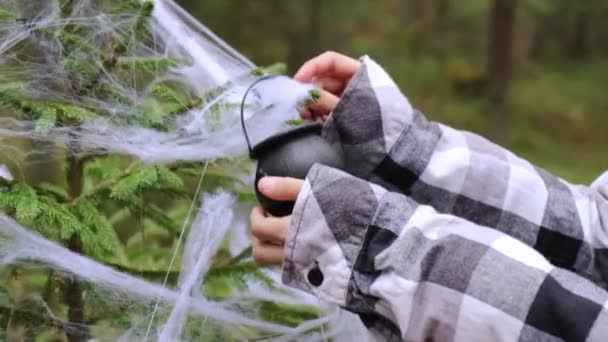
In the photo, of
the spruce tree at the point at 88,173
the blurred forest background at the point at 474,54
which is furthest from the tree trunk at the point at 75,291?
the blurred forest background at the point at 474,54

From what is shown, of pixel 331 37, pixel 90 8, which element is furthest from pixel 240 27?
pixel 90 8

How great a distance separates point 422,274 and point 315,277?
14 centimetres

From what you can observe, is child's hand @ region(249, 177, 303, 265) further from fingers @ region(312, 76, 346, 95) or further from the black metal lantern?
fingers @ region(312, 76, 346, 95)

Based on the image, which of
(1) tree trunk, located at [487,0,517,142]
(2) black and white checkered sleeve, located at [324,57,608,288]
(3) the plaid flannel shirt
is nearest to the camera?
(3) the plaid flannel shirt

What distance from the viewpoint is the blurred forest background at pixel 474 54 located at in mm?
6047

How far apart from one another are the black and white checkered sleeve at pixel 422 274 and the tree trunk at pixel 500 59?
433 centimetres

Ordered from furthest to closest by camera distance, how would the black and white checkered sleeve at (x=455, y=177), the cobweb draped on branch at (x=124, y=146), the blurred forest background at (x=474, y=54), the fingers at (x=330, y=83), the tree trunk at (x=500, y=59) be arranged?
the blurred forest background at (x=474, y=54)
the tree trunk at (x=500, y=59)
the fingers at (x=330, y=83)
the black and white checkered sleeve at (x=455, y=177)
the cobweb draped on branch at (x=124, y=146)

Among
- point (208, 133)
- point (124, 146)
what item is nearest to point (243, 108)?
point (208, 133)

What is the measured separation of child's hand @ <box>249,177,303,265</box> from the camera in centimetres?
95

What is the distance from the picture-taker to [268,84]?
1.19 m

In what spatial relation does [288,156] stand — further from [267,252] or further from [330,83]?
[330,83]

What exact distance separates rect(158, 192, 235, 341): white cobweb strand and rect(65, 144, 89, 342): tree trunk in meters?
0.17

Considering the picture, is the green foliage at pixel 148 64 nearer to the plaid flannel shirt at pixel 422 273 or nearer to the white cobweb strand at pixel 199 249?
the white cobweb strand at pixel 199 249

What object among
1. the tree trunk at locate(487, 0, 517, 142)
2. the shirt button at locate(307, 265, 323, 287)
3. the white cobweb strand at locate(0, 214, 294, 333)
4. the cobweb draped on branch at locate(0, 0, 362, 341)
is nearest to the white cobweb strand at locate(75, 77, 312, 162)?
the cobweb draped on branch at locate(0, 0, 362, 341)
